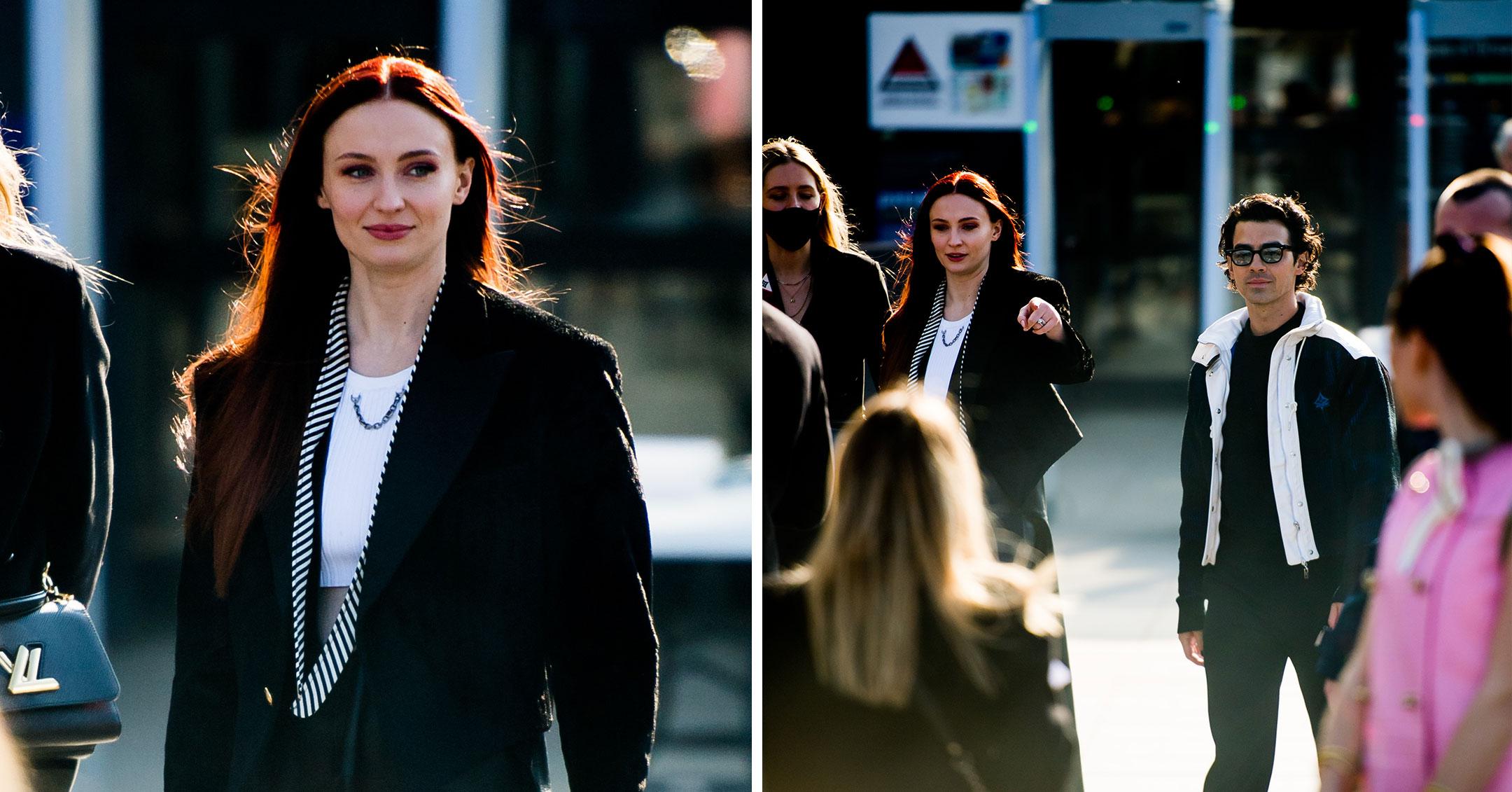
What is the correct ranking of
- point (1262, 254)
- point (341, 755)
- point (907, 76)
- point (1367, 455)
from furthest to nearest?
point (907, 76) < point (1262, 254) < point (1367, 455) < point (341, 755)

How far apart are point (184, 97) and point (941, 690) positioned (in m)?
2.12

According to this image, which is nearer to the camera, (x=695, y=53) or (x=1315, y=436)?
(x=1315, y=436)

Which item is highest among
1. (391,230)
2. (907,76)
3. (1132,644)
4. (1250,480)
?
(907,76)

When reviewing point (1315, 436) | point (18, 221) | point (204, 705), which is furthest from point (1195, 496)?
point (18, 221)

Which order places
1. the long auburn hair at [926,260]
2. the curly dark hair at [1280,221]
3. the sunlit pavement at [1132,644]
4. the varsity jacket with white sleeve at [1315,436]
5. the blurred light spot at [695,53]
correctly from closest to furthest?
1. the varsity jacket with white sleeve at [1315,436]
2. the curly dark hair at [1280,221]
3. the blurred light spot at [695,53]
4. the long auburn hair at [926,260]
5. the sunlit pavement at [1132,644]

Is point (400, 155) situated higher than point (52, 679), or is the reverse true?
point (400, 155)

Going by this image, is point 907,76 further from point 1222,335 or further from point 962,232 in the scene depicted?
point 1222,335

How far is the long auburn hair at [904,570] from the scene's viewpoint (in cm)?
235

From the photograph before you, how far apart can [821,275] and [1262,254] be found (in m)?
0.98

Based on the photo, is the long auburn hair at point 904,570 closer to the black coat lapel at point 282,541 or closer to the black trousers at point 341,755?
the black trousers at point 341,755

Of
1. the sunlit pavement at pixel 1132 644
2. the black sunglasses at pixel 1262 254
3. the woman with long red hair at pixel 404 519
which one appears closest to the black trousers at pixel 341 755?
the woman with long red hair at pixel 404 519

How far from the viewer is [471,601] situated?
2.98 m

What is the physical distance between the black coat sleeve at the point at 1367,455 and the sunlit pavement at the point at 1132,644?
84cm

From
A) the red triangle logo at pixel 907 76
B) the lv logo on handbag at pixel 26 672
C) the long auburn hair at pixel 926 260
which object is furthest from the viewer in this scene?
the red triangle logo at pixel 907 76
